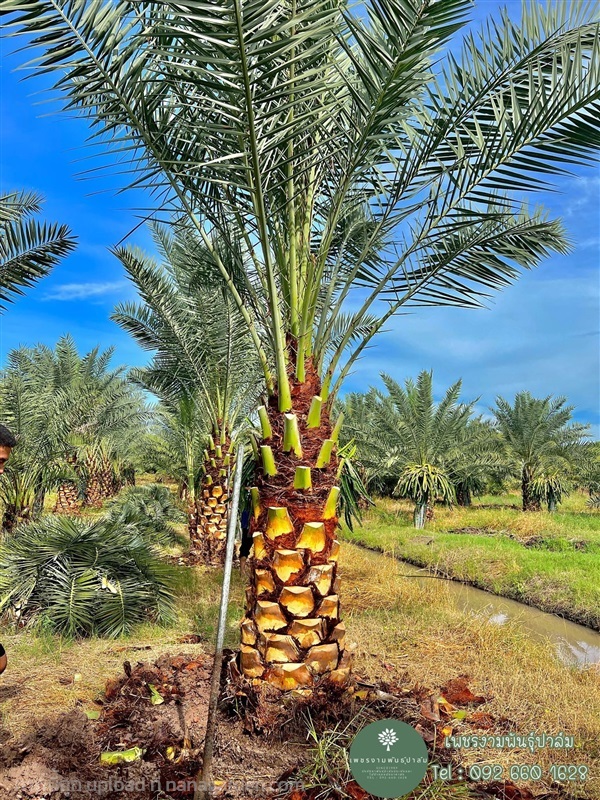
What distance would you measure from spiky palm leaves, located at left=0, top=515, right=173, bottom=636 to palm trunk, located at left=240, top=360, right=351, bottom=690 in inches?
112

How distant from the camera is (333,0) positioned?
3506 mm

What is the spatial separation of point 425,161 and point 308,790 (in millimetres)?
3915

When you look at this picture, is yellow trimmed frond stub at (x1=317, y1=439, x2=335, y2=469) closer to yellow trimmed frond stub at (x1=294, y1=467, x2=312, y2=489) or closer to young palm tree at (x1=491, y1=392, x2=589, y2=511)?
yellow trimmed frond stub at (x1=294, y1=467, x2=312, y2=489)

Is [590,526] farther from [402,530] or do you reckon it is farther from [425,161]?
[425,161]

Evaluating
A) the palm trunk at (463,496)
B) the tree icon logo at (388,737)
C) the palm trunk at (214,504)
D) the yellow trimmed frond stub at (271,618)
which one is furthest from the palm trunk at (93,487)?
the tree icon logo at (388,737)

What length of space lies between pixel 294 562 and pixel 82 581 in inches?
134

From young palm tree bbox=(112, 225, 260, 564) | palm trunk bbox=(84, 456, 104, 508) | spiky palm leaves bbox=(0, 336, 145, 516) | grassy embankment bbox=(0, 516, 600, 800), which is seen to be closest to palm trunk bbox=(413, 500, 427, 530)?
young palm tree bbox=(112, 225, 260, 564)

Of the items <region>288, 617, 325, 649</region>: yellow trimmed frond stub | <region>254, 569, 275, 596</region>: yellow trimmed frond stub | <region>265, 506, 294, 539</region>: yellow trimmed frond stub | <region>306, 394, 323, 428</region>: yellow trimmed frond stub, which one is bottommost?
<region>288, 617, 325, 649</region>: yellow trimmed frond stub

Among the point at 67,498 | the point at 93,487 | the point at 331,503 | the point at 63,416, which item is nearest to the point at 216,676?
the point at 331,503

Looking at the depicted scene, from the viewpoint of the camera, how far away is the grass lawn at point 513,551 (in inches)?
329

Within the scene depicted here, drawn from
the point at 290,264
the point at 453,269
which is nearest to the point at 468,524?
the point at 453,269

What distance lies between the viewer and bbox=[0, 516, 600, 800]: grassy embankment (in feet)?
11.8

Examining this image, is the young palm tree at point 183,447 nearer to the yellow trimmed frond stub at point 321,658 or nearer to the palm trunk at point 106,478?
the palm trunk at point 106,478

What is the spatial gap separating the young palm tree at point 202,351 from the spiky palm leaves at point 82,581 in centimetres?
291
